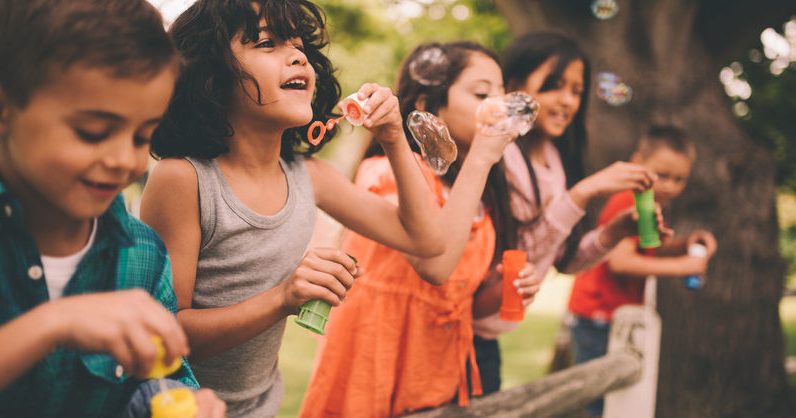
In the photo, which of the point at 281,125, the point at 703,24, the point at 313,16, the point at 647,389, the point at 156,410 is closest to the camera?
the point at 156,410

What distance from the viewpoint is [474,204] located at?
70.6 inches

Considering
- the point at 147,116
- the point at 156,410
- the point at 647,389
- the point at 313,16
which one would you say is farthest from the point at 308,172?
the point at 647,389

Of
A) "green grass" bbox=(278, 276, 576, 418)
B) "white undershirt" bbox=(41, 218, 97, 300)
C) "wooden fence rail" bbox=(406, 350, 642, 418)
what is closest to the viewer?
"white undershirt" bbox=(41, 218, 97, 300)

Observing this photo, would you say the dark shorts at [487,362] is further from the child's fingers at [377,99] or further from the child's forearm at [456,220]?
the child's fingers at [377,99]

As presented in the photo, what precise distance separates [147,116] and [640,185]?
167 centimetres

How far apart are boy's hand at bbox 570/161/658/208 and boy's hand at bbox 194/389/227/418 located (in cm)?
147

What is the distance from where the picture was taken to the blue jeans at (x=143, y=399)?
1085 mm

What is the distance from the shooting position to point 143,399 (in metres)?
1.09

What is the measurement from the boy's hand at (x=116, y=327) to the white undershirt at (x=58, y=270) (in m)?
0.20

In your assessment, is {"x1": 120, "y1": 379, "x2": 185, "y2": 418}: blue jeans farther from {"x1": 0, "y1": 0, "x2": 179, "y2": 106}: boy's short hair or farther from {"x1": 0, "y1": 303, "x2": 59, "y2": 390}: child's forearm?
{"x1": 0, "y1": 0, "x2": 179, "y2": 106}: boy's short hair

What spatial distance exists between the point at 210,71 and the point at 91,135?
53 centimetres

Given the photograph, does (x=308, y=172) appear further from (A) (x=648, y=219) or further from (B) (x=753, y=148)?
(B) (x=753, y=148)

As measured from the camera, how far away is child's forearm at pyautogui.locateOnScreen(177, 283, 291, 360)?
4.31 ft

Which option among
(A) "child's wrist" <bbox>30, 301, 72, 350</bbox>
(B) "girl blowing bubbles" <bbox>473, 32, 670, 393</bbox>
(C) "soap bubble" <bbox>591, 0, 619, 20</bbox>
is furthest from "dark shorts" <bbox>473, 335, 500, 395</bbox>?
(C) "soap bubble" <bbox>591, 0, 619, 20</bbox>
